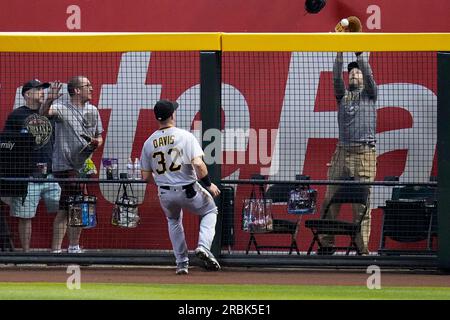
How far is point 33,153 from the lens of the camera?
1490cm

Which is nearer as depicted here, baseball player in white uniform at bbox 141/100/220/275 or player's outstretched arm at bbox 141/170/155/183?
baseball player in white uniform at bbox 141/100/220/275

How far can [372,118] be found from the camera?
48.4ft

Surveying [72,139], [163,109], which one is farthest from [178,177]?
[72,139]

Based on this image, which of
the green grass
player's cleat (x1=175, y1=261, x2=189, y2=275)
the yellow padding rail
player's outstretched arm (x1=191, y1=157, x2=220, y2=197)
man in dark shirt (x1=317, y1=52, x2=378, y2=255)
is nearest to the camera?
the green grass

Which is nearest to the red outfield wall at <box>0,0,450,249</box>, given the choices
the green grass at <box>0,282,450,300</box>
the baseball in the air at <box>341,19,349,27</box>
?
the baseball in the air at <box>341,19,349,27</box>

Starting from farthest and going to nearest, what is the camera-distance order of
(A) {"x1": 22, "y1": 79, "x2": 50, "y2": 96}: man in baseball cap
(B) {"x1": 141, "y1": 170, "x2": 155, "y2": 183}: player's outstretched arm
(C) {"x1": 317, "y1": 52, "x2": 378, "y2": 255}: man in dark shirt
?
(A) {"x1": 22, "y1": 79, "x2": 50, "y2": 96}: man in baseball cap → (C) {"x1": 317, "y1": 52, "x2": 378, "y2": 255}: man in dark shirt → (B) {"x1": 141, "y1": 170, "x2": 155, "y2": 183}: player's outstretched arm

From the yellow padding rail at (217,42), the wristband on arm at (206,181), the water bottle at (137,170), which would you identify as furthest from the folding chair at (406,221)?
the water bottle at (137,170)

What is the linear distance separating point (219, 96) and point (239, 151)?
71 centimetres

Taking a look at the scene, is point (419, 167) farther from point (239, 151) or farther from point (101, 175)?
point (101, 175)

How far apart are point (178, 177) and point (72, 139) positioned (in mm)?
1849

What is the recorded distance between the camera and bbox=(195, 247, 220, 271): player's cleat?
13664 millimetres

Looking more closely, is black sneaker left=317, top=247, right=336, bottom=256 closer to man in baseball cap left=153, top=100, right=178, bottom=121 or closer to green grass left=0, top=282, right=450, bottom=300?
green grass left=0, top=282, right=450, bottom=300

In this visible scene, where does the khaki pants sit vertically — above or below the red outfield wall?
below
